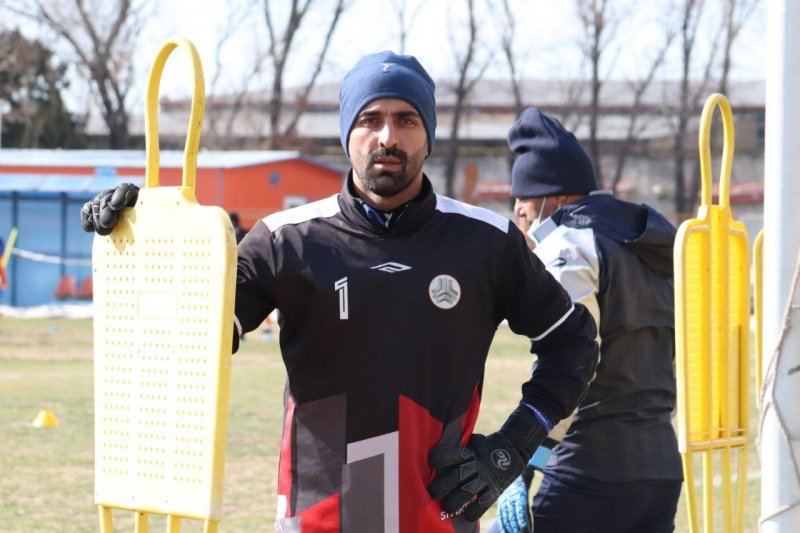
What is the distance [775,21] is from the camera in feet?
11.9

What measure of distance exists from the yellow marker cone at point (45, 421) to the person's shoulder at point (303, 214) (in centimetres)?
882

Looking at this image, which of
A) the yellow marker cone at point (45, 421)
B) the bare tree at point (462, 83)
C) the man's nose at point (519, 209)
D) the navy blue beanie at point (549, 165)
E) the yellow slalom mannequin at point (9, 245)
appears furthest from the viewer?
the bare tree at point (462, 83)

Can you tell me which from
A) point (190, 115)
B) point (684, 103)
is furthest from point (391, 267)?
point (684, 103)

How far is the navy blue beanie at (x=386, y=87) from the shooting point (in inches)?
141

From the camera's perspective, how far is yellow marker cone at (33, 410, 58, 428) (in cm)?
1190

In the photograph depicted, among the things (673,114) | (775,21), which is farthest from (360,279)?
(673,114)

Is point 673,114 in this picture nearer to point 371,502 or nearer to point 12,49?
point 12,49

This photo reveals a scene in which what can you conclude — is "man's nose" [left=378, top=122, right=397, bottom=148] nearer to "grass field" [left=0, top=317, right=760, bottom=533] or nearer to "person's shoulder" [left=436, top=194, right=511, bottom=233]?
"person's shoulder" [left=436, top=194, right=511, bottom=233]

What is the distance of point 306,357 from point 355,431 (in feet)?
0.75

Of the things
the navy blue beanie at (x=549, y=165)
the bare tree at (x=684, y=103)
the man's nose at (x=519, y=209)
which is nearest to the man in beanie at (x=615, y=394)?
the navy blue beanie at (x=549, y=165)

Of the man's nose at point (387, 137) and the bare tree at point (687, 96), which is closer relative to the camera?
the man's nose at point (387, 137)

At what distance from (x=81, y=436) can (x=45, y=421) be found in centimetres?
63

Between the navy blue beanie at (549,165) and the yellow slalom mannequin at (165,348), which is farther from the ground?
the navy blue beanie at (549,165)

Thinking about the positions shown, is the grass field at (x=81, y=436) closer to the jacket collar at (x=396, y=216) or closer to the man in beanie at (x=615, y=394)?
the man in beanie at (x=615, y=394)
